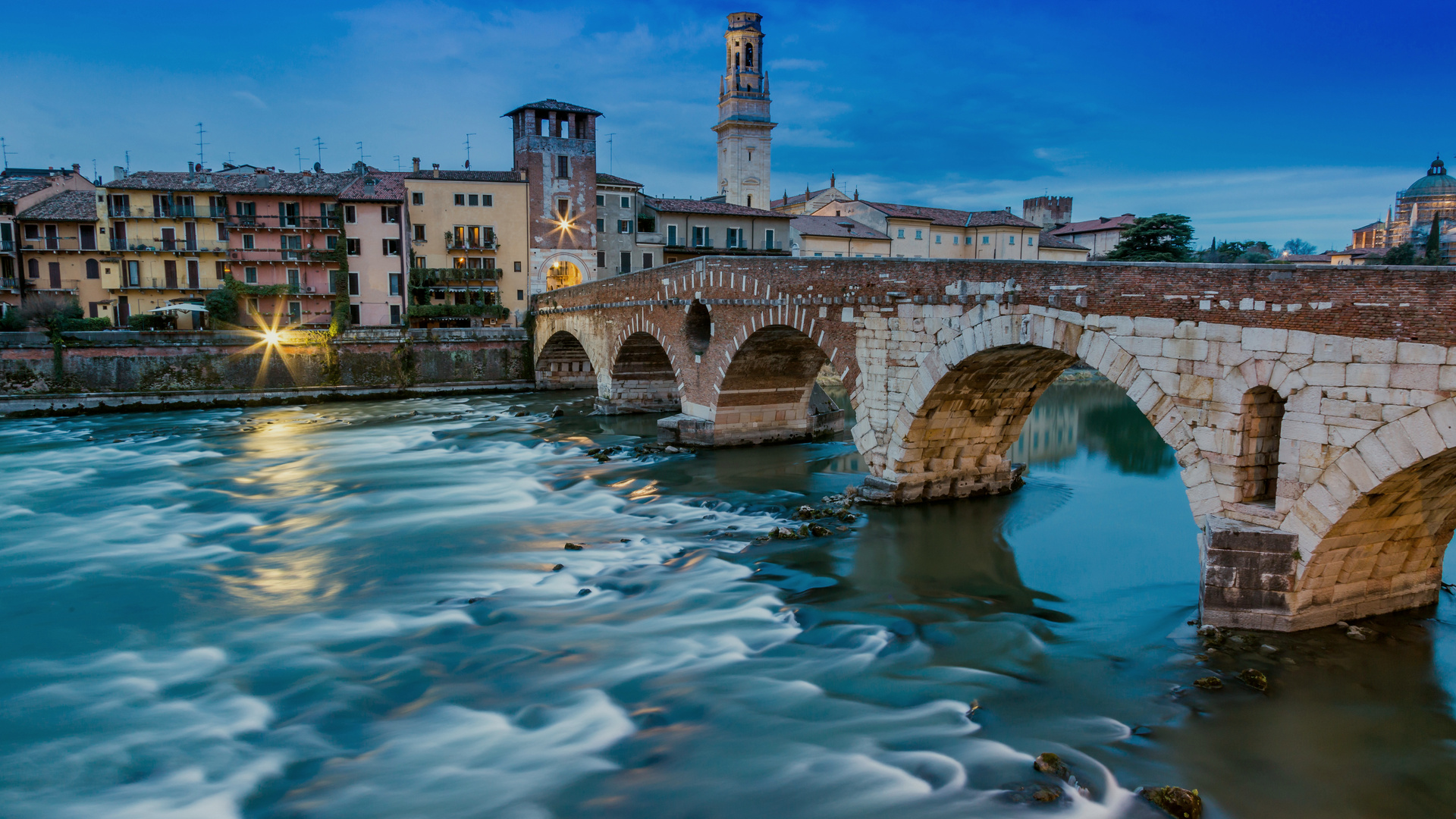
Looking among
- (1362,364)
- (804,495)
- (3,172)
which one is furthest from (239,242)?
(1362,364)

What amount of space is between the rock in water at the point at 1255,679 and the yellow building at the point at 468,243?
38.4 meters

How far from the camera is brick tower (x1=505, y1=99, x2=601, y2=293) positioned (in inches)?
1764

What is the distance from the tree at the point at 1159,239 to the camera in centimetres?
4319

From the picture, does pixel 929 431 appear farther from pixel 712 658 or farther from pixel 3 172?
pixel 3 172

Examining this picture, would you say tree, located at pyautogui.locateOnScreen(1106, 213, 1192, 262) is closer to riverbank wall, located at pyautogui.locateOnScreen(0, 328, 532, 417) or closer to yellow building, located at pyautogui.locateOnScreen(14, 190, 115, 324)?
riverbank wall, located at pyautogui.locateOnScreen(0, 328, 532, 417)

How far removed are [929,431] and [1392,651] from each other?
7.88 m

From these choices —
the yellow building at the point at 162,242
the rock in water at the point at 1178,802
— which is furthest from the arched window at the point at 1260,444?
the yellow building at the point at 162,242

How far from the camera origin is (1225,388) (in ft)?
34.0

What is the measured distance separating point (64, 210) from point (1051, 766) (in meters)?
50.2

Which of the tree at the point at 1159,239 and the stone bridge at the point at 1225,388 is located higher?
the tree at the point at 1159,239

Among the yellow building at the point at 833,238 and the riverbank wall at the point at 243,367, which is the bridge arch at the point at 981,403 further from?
the yellow building at the point at 833,238

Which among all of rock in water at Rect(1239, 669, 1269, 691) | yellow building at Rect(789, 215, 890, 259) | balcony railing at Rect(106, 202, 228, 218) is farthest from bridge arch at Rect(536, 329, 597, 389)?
rock in water at Rect(1239, 669, 1269, 691)

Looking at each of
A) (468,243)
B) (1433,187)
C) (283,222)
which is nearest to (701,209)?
(468,243)

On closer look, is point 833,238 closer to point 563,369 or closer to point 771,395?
point 563,369
